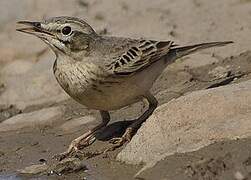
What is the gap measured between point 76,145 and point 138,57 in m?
1.01

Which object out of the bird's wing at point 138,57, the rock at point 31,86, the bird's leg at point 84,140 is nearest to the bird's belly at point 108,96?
the bird's wing at point 138,57

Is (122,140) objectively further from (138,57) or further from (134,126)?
(138,57)

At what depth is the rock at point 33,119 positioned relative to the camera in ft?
29.0

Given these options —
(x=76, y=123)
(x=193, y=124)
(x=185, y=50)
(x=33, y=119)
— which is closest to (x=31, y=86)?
(x=33, y=119)

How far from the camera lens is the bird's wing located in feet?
24.5

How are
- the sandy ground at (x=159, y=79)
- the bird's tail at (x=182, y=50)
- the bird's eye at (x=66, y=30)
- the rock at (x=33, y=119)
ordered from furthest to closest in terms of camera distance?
the rock at (x=33, y=119)
the bird's tail at (x=182, y=50)
the bird's eye at (x=66, y=30)
the sandy ground at (x=159, y=79)

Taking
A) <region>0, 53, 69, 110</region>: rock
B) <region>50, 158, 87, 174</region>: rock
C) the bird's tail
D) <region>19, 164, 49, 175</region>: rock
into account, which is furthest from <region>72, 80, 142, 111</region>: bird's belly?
<region>0, 53, 69, 110</region>: rock

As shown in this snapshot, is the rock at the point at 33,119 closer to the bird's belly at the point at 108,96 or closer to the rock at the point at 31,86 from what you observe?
the rock at the point at 31,86

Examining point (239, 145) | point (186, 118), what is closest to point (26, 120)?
point (186, 118)

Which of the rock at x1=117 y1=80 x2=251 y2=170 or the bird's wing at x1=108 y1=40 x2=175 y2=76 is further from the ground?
the bird's wing at x1=108 y1=40 x2=175 y2=76

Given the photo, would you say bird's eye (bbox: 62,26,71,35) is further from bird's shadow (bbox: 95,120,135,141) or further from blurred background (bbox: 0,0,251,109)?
blurred background (bbox: 0,0,251,109)

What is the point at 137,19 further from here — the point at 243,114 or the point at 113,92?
the point at 243,114

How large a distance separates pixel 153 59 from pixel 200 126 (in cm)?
151

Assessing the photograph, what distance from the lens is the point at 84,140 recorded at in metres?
7.82
